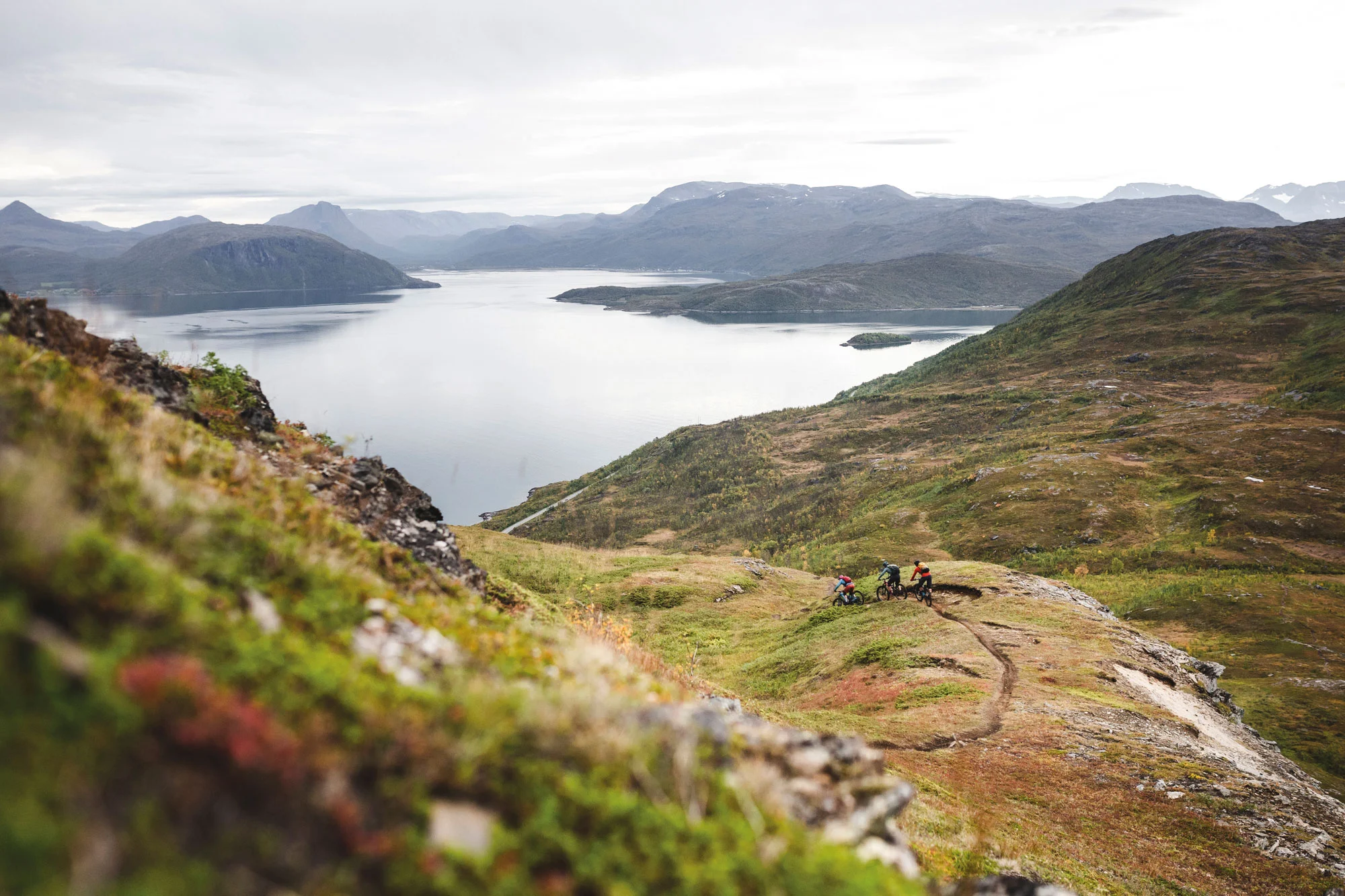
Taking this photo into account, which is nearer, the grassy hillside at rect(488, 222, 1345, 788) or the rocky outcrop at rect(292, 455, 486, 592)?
the rocky outcrop at rect(292, 455, 486, 592)

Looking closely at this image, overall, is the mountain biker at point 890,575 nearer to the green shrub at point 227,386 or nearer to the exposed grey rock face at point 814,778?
the exposed grey rock face at point 814,778

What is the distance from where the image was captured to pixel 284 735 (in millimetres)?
3391

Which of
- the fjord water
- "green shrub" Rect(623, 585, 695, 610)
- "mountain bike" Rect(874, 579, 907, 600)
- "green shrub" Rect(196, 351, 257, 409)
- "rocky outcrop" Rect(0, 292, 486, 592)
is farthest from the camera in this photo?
the fjord water

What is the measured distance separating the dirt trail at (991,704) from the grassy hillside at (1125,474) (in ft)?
23.2

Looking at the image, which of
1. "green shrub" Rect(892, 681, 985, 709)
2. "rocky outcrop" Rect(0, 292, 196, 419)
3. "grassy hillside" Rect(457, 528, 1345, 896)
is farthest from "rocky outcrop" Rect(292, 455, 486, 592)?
"green shrub" Rect(892, 681, 985, 709)

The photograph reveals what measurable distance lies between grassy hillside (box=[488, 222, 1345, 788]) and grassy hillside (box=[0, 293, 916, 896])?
21514 mm

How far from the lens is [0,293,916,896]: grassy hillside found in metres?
2.84

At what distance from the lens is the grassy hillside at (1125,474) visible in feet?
87.6

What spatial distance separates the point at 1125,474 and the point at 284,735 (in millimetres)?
52921

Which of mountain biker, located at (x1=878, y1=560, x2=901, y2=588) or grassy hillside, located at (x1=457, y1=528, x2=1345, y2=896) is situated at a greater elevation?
mountain biker, located at (x1=878, y1=560, x2=901, y2=588)

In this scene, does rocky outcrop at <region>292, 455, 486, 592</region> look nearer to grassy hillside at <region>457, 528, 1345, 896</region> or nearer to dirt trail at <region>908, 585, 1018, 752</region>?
grassy hillside at <region>457, 528, 1345, 896</region>

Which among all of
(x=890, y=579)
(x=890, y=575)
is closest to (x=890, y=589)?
(x=890, y=579)

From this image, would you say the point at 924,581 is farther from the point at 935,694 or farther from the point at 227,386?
the point at 227,386

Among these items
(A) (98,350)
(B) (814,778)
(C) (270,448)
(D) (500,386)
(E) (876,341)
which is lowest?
(D) (500,386)
